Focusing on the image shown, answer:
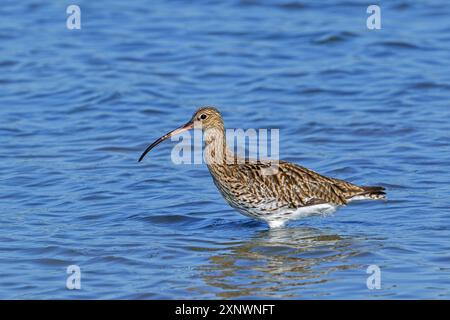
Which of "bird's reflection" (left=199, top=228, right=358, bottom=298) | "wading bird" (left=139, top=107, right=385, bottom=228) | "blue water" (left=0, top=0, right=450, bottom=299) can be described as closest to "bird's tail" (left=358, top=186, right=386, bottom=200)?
"wading bird" (left=139, top=107, right=385, bottom=228)

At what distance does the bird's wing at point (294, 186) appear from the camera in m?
12.7

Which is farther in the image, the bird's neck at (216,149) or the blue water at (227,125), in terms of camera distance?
the bird's neck at (216,149)

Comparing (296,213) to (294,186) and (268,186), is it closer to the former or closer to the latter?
(294,186)

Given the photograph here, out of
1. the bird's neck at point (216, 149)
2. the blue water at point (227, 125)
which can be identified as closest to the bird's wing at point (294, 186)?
the bird's neck at point (216, 149)

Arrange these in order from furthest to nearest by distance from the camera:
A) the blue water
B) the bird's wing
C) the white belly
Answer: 1. the white belly
2. the bird's wing
3. the blue water

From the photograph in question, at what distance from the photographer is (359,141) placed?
664 inches

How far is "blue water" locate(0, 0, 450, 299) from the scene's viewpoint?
1127cm

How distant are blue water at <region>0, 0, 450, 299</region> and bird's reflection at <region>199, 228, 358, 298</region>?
28 millimetres

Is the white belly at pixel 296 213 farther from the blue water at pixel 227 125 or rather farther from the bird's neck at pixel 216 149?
the bird's neck at pixel 216 149

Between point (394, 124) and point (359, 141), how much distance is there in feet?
3.51

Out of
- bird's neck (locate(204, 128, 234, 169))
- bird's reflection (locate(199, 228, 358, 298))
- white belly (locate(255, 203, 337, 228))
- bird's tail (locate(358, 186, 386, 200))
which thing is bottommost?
bird's reflection (locate(199, 228, 358, 298))

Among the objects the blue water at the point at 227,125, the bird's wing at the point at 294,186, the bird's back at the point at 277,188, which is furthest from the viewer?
the bird's wing at the point at 294,186

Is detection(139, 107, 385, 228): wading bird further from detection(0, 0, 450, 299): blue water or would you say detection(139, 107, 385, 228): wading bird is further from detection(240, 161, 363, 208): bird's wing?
detection(0, 0, 450, 299): blue water
